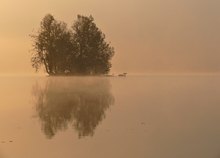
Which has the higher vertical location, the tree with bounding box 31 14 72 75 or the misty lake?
the tree with bounding box 31 14 72 75

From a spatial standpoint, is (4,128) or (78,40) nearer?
(4,128)

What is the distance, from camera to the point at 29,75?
378cm

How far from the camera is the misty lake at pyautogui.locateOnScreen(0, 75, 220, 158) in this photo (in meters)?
2.71

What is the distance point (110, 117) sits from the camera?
10.7ft

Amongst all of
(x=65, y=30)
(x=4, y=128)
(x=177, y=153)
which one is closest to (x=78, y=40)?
(x=65, y=30)

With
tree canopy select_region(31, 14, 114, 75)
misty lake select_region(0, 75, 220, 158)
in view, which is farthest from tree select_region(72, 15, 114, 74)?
misty lake select_region(0, 75, 220, 158)

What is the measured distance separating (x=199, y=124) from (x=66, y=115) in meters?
0.91

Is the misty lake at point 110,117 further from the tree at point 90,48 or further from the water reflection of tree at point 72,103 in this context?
the tree at point 90,48

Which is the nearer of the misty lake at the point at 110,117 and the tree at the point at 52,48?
the misty lake at the point at 110,117

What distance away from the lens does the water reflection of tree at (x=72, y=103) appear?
307 centimetres

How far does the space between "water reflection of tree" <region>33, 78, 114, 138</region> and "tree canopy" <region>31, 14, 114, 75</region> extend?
0.11 meters

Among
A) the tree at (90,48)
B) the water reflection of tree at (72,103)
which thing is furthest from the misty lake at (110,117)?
the tree at (90,48)

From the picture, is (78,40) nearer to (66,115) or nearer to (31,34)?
(31,34)

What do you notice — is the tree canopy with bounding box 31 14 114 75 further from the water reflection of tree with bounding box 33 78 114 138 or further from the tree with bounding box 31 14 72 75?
the water reflection of tree with bounding box 33 78 114 138
